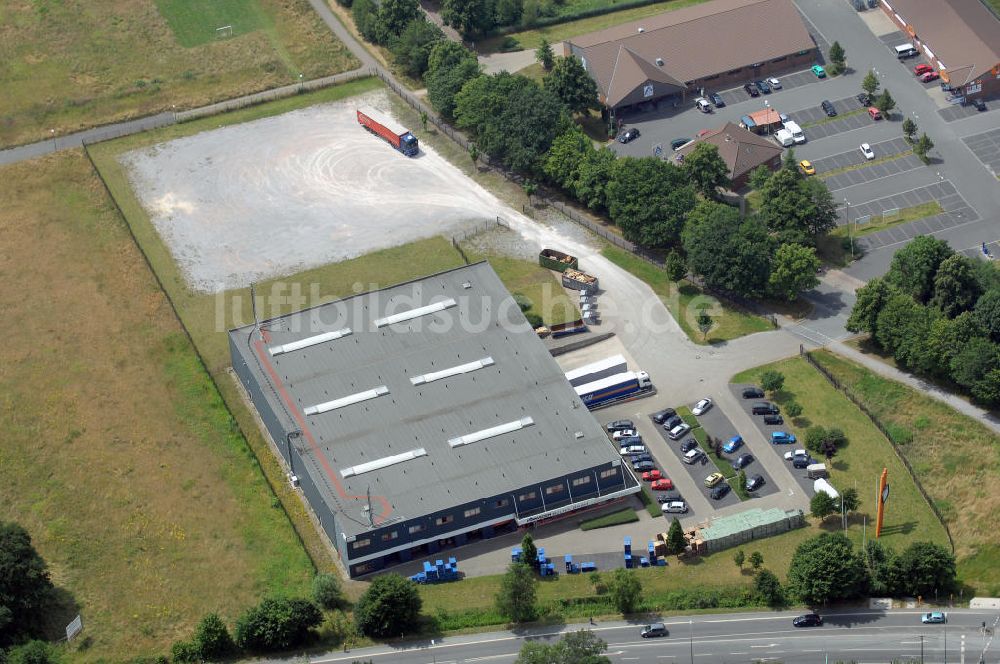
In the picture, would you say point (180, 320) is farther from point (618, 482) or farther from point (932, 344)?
point (932, 344)

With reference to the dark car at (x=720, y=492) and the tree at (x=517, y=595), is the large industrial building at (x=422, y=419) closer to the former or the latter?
the dark car at (x=720, y=492)

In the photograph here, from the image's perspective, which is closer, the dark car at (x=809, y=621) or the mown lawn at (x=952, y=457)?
the dark car at (x=809, y=621)

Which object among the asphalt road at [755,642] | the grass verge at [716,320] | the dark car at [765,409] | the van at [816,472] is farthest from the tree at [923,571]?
the grass verge at [716,320]

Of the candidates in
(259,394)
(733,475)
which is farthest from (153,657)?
(733,475)

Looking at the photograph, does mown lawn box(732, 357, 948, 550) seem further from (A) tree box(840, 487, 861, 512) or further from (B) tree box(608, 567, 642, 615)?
(B) tree box(608, 567, 642, 615)

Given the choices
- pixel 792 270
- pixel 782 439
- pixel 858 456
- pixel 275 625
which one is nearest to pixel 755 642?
pixel 782 439

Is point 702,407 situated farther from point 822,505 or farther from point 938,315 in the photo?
point 938,315
